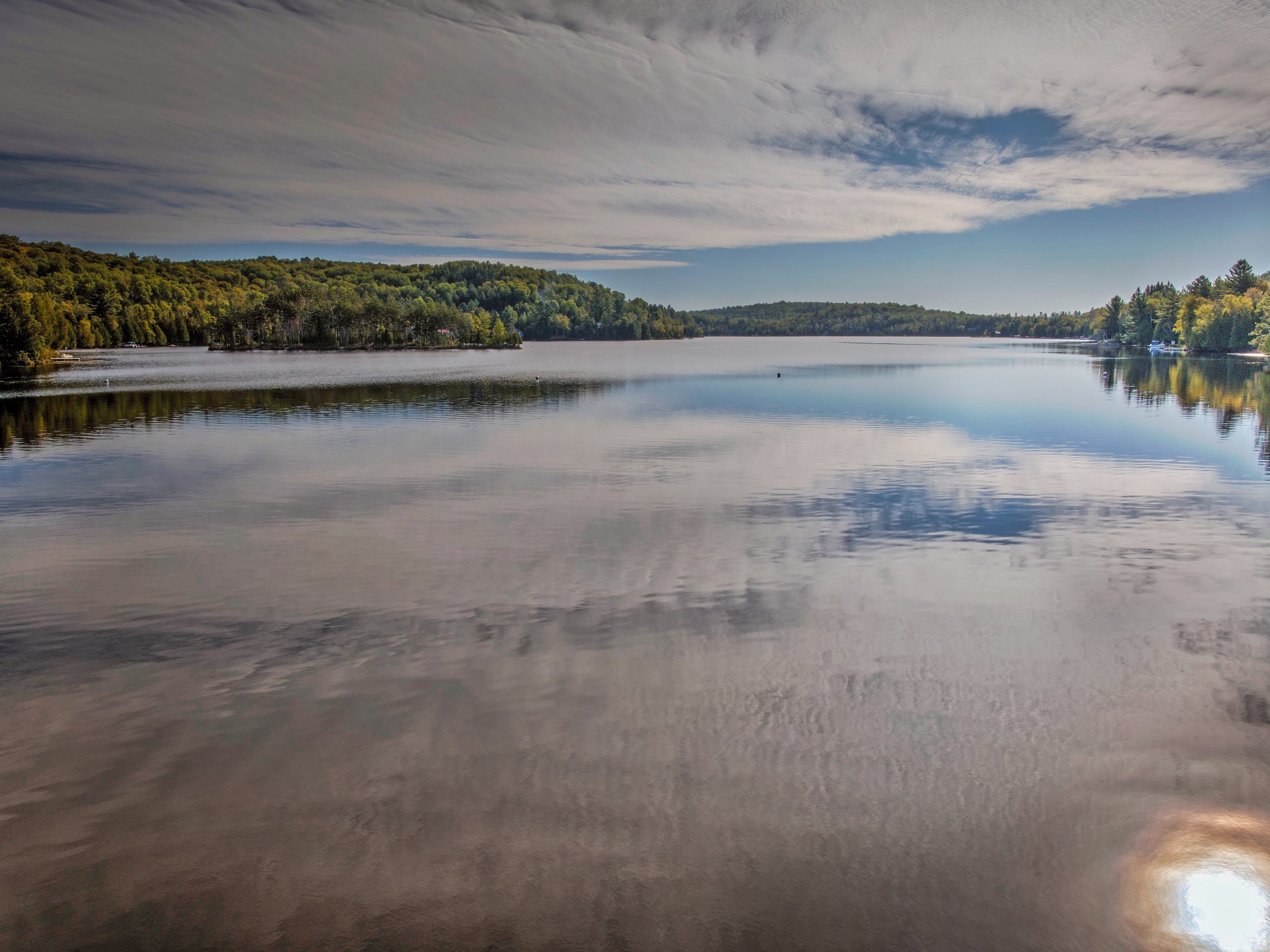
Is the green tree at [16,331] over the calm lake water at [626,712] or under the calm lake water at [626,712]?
over

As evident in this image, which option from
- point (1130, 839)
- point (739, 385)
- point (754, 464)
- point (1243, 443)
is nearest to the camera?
point (1130, 839)

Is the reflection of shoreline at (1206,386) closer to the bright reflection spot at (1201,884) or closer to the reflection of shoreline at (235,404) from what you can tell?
the bright reflection spot at (1201,884)

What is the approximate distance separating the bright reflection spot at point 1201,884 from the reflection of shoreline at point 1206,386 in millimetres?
22955

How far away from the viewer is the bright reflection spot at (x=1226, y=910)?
5125 millimetres

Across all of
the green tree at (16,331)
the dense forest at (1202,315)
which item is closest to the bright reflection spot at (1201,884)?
the green tree at (16,331)

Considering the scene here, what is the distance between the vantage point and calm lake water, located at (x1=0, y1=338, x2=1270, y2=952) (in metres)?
5.42

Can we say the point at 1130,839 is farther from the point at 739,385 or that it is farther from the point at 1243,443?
the point at 739,385

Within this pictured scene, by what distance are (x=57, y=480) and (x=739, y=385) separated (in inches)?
1787

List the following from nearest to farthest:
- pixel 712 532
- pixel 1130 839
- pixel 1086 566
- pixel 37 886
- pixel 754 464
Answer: pixel 37 886, pixel 1130 839, pixel 1086 566, pixel 712 532, pixel 754 464

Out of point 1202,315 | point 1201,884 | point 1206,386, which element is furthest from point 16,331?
point 1202,315

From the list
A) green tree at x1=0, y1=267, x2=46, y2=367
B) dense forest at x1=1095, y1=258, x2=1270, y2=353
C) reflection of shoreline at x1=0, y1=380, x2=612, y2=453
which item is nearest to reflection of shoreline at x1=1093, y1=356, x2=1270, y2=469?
dense forest at x1=1095, y1=258, x2=1270, y2=353

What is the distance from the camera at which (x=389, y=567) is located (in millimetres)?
12969

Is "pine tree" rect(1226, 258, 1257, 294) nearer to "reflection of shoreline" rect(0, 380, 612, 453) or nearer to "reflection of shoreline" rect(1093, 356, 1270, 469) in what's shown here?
"reflection of shoreline" rect(1093, 356, 1270, 469)

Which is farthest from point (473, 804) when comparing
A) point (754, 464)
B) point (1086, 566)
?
point (754, 464)
